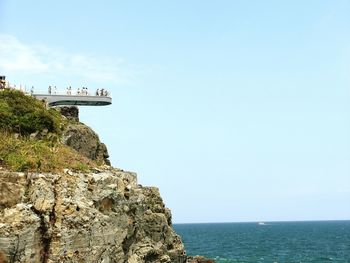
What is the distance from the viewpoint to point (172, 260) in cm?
3250

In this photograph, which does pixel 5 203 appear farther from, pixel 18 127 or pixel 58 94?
pixel 58 94

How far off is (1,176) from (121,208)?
6.29 meters

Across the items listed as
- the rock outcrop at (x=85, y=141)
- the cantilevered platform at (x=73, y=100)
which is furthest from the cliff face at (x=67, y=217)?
the cantilevered platform at (x=73, y=100)

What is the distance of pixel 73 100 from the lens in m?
49.1

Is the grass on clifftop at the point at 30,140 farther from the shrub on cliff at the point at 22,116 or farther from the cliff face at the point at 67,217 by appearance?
the cliff face at the point at 67,217

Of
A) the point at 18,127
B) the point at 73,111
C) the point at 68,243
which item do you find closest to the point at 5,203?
the point at 68,243

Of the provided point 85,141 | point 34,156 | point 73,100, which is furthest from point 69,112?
point 34,156

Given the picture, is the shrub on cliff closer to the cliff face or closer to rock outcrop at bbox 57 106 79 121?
the cliff face

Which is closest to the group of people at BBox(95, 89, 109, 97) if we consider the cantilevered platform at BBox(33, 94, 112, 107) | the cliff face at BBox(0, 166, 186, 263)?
the cantilevered platform at BBox(33, 94, 112, 107)

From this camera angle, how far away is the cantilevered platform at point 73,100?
4666 centimetres

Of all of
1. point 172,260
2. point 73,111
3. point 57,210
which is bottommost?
point 172,260

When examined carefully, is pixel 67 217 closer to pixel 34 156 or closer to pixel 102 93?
pixel 34 156

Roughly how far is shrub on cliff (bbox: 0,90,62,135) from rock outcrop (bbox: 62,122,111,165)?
1.41 meters

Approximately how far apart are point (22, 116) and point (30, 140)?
2883mm
